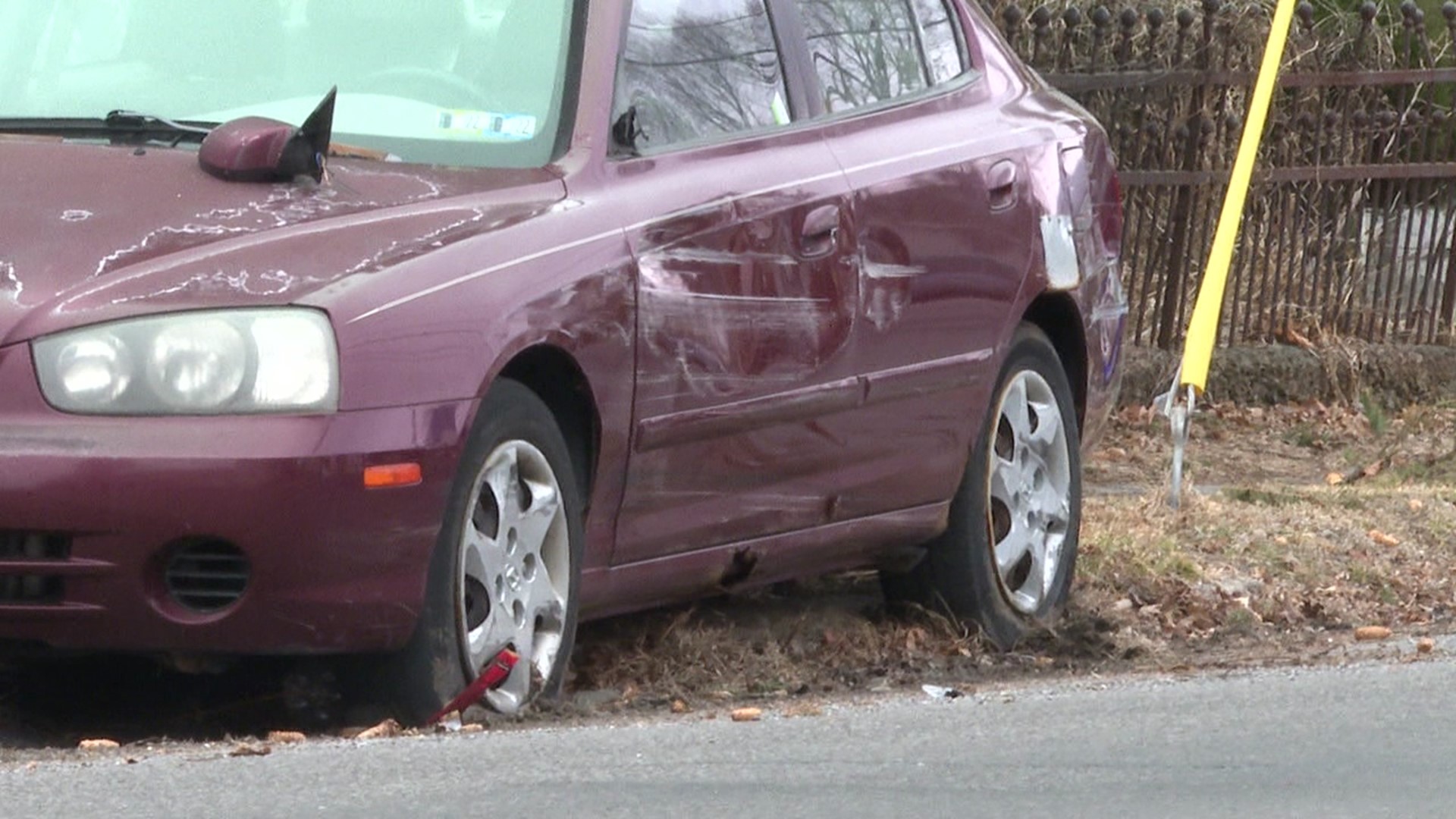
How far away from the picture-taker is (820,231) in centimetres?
643

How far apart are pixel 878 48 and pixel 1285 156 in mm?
5764

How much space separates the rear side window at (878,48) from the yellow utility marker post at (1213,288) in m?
1.90

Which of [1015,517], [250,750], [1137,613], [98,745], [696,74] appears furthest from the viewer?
[1137,613]

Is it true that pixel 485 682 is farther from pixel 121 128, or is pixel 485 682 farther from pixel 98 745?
pixel 121 128

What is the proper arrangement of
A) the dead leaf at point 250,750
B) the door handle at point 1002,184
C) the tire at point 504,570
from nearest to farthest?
the dead leaf at point 250,750 < the tire at point 504,570 < the door handle at point 1002,184

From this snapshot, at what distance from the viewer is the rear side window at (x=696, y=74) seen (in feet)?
20.1

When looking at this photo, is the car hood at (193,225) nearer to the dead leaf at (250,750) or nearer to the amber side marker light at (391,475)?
the amber side marker light at (391,475)

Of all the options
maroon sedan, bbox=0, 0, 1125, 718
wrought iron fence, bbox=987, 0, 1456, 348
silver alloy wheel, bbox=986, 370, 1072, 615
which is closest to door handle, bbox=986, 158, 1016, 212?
maroon sedan, bbox=0, 0, 1125, 718

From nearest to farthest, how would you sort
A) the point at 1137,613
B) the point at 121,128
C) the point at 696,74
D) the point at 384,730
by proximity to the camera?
the point at 384,730
the point at 121,128
the point at 696,74
the point at 1137,613

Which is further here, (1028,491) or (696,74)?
(1028,491)

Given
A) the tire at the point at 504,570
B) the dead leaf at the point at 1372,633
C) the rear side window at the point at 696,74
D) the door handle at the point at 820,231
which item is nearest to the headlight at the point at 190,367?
the tire at the point at 504,570

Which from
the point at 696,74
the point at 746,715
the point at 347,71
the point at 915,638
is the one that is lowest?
the point at 915,638

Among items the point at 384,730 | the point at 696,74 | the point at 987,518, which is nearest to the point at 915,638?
the point at 987,518

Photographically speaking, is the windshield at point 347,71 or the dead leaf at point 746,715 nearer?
the dead leaf at point 746,715
